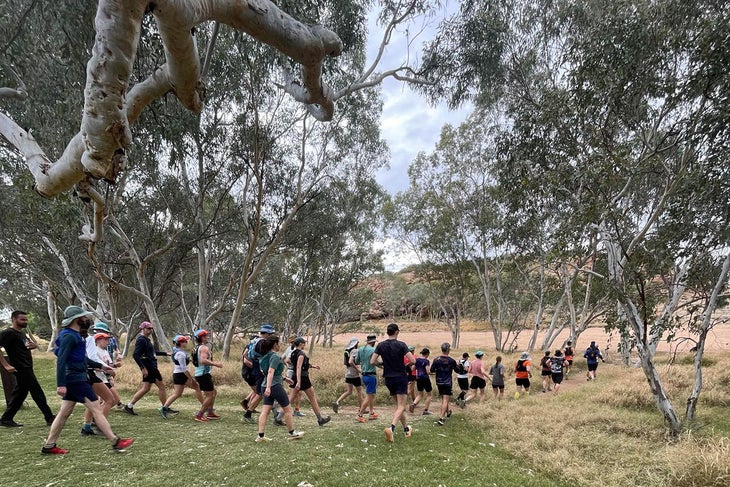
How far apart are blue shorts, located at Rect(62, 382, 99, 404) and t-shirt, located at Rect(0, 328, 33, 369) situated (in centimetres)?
172

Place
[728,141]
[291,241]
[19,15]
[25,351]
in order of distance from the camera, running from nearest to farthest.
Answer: [25,351], [19,15], [728,141], [291,241]

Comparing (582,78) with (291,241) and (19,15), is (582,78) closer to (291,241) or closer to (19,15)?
(19,15)

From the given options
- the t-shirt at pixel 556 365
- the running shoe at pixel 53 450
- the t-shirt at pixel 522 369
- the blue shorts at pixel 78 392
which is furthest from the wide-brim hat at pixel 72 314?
the t-shirt at pixel 556 365

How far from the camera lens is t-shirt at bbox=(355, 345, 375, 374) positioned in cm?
700

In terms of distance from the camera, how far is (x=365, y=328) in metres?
56.7

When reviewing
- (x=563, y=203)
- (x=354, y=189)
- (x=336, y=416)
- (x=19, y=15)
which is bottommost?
(x=336, y=416)

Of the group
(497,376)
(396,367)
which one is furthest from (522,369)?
(396,367)

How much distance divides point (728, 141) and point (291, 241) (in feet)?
49.7

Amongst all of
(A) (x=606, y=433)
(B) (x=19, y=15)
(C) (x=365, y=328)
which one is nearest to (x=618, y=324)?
(A) (x=606, y=433)

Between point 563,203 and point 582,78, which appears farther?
point 563,203

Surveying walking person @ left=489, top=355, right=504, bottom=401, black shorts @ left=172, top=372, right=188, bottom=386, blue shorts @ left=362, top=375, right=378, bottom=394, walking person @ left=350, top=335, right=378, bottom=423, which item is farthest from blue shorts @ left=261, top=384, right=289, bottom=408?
walking person @ left=489, top=355, right=504, bottom=401

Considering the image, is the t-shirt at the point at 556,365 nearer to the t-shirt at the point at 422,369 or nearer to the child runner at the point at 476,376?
the child runner at the point at 476,376

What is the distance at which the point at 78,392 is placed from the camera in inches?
172

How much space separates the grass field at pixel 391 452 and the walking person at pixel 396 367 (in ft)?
1.41
